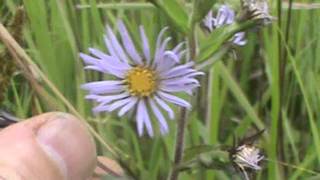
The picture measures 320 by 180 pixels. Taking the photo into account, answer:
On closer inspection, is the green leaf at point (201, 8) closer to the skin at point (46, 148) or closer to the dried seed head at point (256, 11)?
the dried seed head at point (256, 11)

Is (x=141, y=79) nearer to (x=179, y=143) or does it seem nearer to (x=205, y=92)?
(x=179, y=143)

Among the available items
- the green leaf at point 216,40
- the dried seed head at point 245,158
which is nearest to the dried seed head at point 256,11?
the green leaf at point 216,40

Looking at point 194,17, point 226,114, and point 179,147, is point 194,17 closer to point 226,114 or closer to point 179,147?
point 179,147

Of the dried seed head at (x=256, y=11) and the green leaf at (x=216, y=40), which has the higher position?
the dried seed head at (x=256, y=11)

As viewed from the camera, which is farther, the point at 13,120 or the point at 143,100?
the point at 13,120

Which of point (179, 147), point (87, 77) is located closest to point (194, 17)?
point (179, 147)

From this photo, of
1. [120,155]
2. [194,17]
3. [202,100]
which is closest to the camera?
[194,17]
